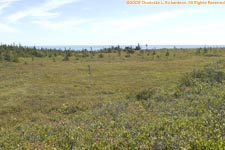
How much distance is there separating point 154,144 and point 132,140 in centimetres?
47

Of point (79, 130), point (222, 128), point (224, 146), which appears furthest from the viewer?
point (79, 130)

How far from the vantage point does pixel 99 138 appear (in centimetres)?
623

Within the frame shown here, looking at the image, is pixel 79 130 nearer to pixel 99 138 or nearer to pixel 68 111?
pixel 99 138

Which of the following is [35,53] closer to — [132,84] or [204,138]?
[132,84]

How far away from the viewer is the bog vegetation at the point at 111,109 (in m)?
5.84

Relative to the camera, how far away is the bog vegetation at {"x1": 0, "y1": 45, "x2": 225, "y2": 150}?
230 inches

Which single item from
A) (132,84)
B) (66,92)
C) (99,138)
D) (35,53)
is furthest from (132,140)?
(35,53)

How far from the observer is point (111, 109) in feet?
37.2

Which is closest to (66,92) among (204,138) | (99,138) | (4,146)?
(4,146)

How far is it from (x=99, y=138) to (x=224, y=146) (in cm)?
252

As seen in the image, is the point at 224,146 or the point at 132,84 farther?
the point at 132,84

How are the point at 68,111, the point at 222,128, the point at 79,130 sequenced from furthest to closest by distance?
1. the point at 68,111
2. the point at 79,130
3. the point at 222,128

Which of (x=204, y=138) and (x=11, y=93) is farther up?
(x=204, y=138)

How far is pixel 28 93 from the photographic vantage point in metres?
21.2
